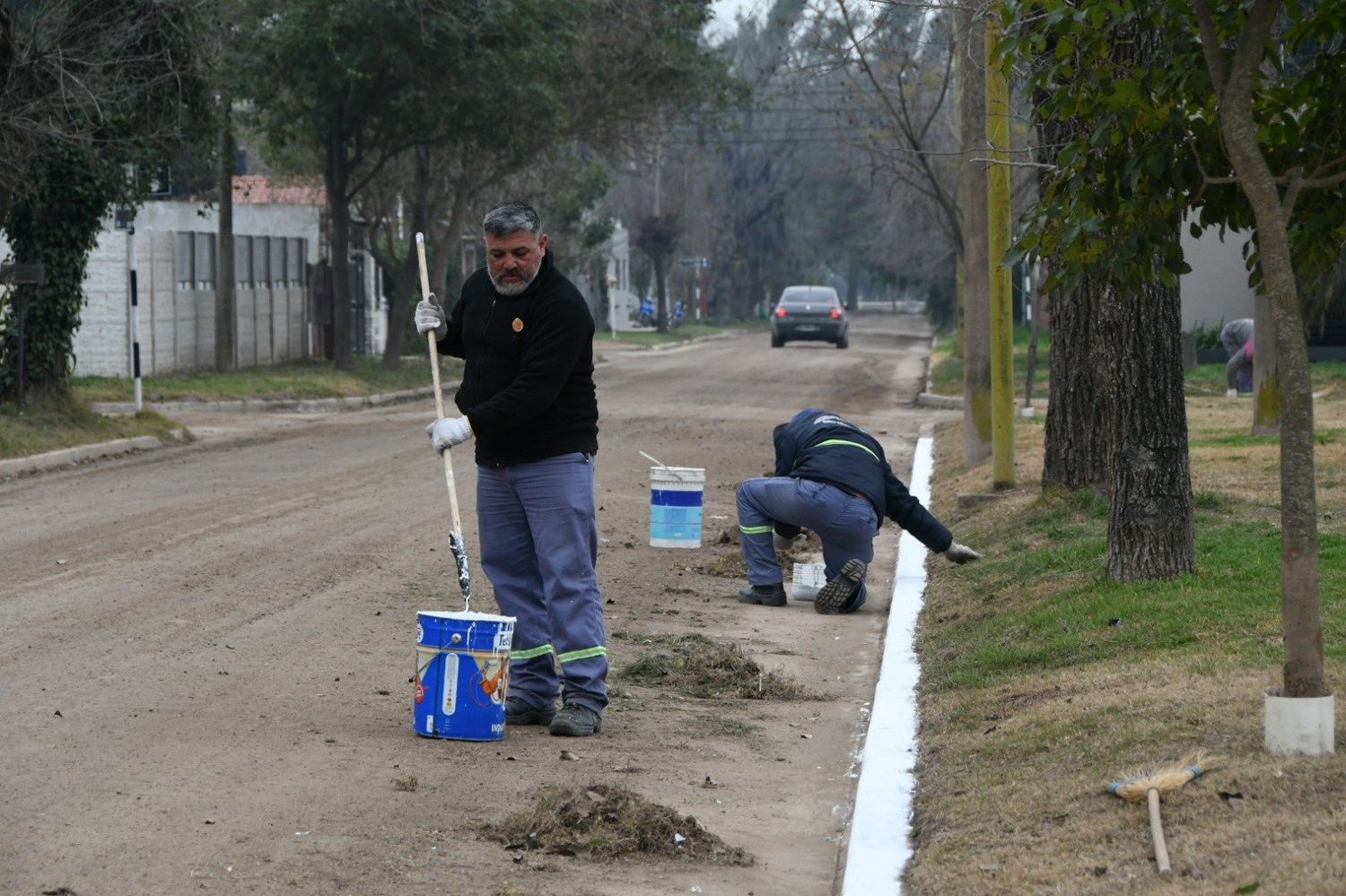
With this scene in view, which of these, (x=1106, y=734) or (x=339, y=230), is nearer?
(x=1106, y=734)

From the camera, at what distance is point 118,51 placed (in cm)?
1831

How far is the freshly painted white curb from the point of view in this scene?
16672 mm

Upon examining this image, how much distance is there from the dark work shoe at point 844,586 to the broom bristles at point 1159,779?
4.79 m

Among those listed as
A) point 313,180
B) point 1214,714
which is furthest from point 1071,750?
point 313,180

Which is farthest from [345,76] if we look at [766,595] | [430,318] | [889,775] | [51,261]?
[889,775]

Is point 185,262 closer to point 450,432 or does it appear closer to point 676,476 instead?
point 676,476

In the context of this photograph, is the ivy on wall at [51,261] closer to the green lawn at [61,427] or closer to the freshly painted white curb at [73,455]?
the green lawn at [61,427]

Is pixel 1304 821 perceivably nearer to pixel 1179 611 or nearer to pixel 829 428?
pixel 1179 611

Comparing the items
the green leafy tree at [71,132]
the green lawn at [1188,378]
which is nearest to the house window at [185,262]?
the green leafy tree at [71,132]

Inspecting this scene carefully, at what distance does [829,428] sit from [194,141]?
1198cm

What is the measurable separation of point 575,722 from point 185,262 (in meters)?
24.0

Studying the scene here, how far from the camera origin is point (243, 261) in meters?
32.4

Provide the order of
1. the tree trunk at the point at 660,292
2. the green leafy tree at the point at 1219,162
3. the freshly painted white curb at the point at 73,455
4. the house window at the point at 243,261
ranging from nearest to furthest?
the green leafy tree at the point at 1219,162 → the freshly painted white curb at the point at 73,455 → the house window at the point at 243,261 → the tree trunk at the point at 660,292

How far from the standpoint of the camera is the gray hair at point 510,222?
701 centimetres
